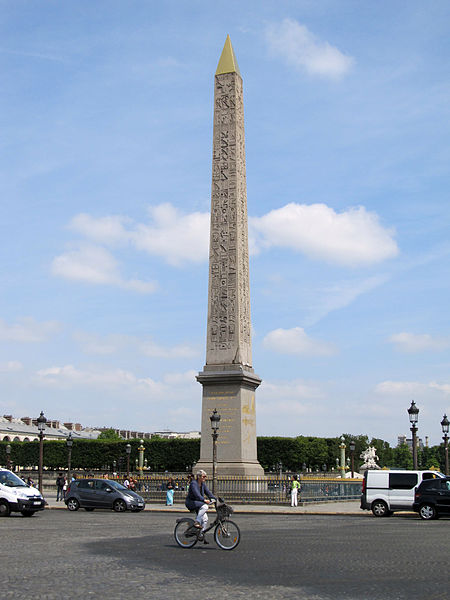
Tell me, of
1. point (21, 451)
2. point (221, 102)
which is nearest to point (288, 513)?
point (221, 102)

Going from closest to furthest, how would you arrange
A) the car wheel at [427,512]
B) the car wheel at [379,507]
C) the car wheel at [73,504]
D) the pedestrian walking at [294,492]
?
the car wheel at [427,512], the car wheel at [379,507], the car wheel at [73,504], the pedestrian walking at [294,492]

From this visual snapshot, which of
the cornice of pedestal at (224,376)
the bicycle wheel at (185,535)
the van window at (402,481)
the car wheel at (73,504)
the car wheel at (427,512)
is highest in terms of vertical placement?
the cornice of pedestal at (224,376)

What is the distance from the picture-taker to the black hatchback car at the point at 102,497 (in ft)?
96.7

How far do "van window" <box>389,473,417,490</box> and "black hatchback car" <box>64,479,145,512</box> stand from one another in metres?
9.90

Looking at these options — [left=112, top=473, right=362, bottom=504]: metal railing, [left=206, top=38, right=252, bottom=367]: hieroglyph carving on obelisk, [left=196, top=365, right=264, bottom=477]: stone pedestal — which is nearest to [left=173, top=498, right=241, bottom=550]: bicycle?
[left=112, top=473, right=362, bottom=504]: metal railing

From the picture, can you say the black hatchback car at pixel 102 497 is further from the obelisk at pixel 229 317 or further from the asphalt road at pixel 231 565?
the asphalt road at pixel 231 565

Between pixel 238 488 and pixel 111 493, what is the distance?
575 cm

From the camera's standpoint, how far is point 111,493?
97.2 ft

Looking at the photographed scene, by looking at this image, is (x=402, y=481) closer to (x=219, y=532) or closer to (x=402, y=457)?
(x=219, y=532)

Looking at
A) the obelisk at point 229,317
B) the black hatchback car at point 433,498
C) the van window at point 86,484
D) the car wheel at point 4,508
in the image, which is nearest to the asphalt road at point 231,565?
the black hatchback car at point 433,498

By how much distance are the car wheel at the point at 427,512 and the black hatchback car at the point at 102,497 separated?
11235 mm

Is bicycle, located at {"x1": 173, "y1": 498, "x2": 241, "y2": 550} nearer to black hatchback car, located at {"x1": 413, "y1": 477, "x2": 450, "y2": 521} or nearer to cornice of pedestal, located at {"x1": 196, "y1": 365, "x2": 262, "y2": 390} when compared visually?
black hatchback car, located at {"x1": 413, "y1": 477, "x2": 450, "y2": 521}

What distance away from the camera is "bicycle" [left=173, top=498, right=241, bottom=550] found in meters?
13.5

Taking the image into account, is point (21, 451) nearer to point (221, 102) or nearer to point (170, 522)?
point (221, 102)
